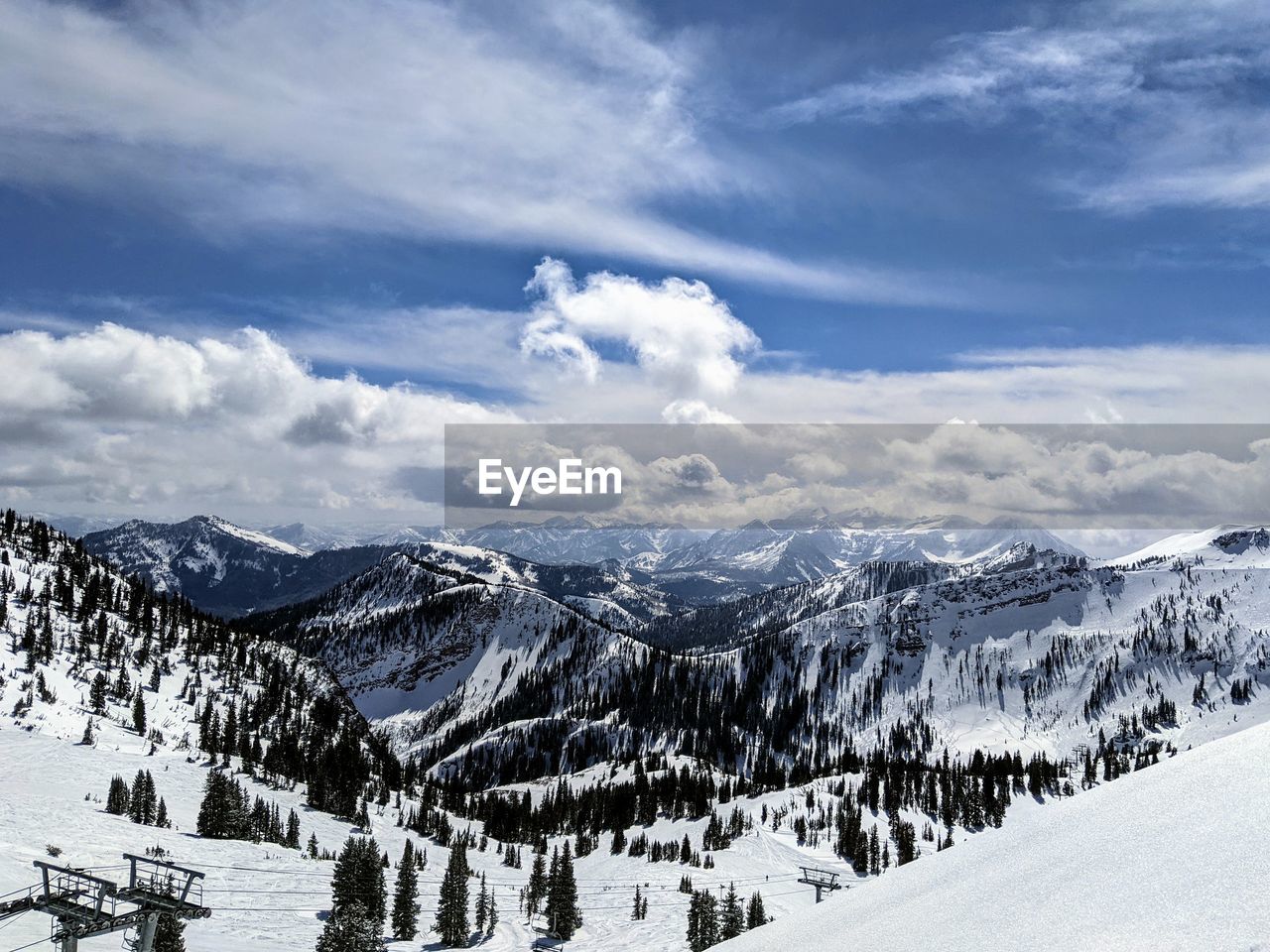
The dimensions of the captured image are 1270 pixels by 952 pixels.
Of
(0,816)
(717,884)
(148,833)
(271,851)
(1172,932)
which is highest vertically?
(1172,932)

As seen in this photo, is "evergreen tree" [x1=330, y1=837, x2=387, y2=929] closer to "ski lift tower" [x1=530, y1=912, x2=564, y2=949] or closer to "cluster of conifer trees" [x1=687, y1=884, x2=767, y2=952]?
"ski lift tower" [x1=530, y1=912, x2=564, y2=949]

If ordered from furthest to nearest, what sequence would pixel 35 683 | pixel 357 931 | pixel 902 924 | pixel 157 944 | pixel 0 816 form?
pixel 35 683 < pixel 0 816 < pixel 357 931 < pixel 157 944 < pixel 902 924

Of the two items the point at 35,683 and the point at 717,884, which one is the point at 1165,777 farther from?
the point at 35,683

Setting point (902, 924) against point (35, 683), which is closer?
point (902, 924)

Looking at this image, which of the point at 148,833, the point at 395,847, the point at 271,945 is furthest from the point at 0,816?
the point at 395,847

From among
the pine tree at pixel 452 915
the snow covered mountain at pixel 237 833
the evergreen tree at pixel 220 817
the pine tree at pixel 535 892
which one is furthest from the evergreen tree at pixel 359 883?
the pine tree at pixel 535 892

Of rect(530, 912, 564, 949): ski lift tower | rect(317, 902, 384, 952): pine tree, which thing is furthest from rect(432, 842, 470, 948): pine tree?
rect(317, 902, 384, 952): pine tree

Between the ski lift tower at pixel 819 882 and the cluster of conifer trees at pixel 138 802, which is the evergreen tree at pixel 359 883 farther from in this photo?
the ski lift tower at pixel 819 882

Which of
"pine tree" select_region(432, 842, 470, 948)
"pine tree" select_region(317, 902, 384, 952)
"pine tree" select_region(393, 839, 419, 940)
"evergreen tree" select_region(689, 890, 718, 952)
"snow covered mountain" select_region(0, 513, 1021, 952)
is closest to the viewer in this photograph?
"pine tree" select_region(317, 902, 384, 952)
